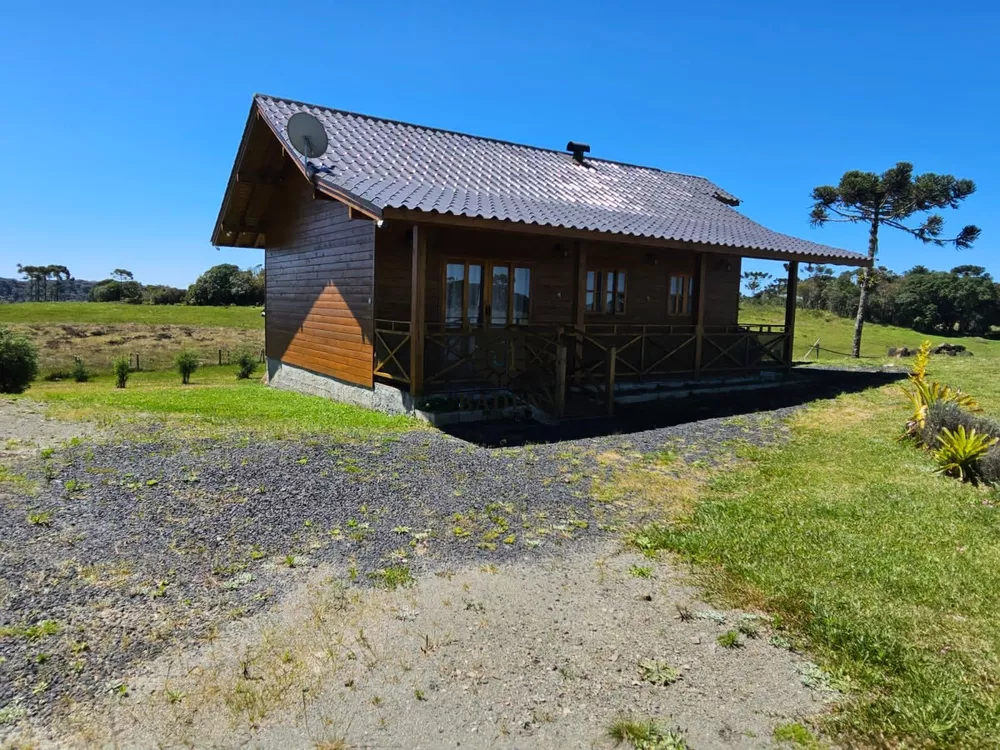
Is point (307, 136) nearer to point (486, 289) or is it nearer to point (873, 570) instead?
point (486, 289)

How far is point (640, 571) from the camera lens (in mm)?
4480

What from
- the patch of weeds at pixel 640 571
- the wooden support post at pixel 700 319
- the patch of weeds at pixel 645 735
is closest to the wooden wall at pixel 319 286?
the wooden support post at pixel 700 319

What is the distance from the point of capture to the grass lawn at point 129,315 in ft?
130

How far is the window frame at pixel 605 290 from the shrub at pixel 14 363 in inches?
547

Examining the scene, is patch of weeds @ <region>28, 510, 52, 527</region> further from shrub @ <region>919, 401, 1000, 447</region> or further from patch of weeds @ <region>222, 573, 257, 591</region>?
shrub @ <region>919, 401, 1000, 447</region>

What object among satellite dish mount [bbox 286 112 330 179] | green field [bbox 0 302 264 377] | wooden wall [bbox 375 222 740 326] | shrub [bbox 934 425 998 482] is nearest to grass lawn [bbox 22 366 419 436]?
wooden wall [bbox 375 222 740 326]

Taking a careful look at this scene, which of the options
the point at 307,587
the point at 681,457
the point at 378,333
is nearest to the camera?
the point at 307,587

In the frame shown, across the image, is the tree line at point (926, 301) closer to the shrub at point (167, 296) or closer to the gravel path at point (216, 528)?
the gravel path at point (216, 528)

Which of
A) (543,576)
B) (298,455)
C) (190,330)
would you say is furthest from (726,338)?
(190,330)

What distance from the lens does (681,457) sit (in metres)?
7.88

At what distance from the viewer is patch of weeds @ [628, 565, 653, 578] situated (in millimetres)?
4422

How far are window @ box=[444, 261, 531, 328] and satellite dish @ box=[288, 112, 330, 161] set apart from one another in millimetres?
2925

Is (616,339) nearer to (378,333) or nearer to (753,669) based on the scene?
(378,333)

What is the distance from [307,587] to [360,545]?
29.2 inches
